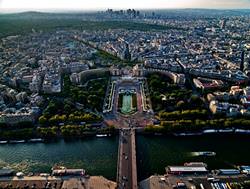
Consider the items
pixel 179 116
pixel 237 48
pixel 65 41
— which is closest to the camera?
pixel 179 116

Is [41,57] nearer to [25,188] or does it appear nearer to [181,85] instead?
[181,85]

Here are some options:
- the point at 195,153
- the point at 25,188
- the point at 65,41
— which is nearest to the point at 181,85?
the point at 195,153

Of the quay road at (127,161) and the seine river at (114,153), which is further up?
the quay road at (127,161)

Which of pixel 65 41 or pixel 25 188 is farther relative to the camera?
pixel 65 41

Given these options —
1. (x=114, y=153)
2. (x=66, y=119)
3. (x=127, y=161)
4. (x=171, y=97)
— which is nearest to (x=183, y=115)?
(x=171, y=97)

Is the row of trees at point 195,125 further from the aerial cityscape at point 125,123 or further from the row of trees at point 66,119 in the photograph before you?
the row of trees at point 66,119

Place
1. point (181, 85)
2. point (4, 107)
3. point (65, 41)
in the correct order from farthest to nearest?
point (65, 41)
point (181, 85)
point (4, 107)

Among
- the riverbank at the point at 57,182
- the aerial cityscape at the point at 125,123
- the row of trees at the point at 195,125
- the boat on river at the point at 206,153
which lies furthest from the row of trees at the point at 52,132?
the boat on river at the point at 206,153
